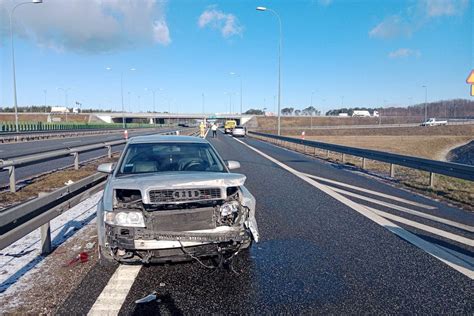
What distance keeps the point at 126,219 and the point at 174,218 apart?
19.5 inches

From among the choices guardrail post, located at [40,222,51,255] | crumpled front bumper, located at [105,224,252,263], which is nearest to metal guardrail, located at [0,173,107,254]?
guardrail post, located at [40,222,51,255]

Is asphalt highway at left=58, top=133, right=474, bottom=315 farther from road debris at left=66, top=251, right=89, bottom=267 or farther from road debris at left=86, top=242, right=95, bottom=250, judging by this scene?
road debris at left=86, top=242, right=95, bottom=250

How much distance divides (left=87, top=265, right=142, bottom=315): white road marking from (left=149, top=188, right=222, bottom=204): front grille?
0.97 m

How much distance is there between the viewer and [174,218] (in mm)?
3848

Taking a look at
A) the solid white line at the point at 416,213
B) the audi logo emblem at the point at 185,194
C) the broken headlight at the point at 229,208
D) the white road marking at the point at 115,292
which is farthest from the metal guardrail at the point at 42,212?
the solid white line at the point at 416,213

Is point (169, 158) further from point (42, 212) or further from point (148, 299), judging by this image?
point (148, 299)

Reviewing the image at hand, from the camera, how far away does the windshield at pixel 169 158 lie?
5.14 meters

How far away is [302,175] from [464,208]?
18.1 ft

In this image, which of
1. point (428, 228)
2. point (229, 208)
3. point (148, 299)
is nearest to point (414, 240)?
point (428, 228)

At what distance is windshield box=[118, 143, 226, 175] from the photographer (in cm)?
514

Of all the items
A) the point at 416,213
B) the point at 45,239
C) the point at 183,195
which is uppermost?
the point at 183,195

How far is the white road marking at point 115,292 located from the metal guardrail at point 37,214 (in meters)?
1.05

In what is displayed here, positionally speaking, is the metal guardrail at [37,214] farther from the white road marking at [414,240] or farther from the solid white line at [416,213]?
the solid white line at [416,213]

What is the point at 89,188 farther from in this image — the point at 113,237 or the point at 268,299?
the point at 268,299
